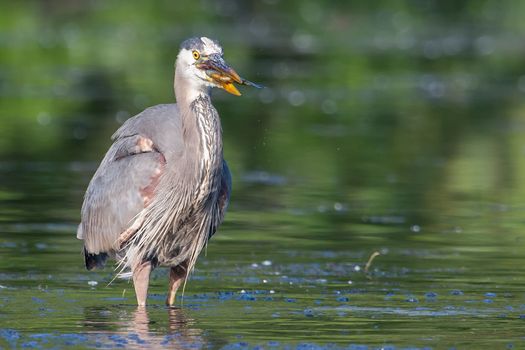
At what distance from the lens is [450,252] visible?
1138 cm

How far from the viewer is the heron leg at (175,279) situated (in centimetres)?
934

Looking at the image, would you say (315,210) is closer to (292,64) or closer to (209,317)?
(209,317)

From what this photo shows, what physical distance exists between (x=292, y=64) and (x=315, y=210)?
17.2m

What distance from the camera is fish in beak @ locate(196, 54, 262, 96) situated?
9.01m

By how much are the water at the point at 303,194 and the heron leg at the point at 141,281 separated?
0.09 meters

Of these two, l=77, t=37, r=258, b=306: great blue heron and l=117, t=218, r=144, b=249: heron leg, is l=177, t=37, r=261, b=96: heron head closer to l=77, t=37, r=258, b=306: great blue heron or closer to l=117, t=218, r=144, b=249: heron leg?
l=77, t=37, r=258, b=306: great blue heron

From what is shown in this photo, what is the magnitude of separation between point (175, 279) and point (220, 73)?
1427 mm

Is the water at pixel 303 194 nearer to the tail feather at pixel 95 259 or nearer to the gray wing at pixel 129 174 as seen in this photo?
the tail feather at pixel 95 259

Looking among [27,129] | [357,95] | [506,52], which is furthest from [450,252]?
[506,52]

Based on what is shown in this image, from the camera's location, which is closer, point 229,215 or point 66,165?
point 229,215

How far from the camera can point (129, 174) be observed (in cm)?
930

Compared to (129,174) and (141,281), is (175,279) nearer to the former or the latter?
(141,281)

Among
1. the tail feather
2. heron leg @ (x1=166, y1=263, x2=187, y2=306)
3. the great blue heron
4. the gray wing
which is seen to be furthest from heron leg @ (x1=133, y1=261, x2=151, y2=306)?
the tail feather

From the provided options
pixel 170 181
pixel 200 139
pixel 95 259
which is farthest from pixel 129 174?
pixel 95 259
